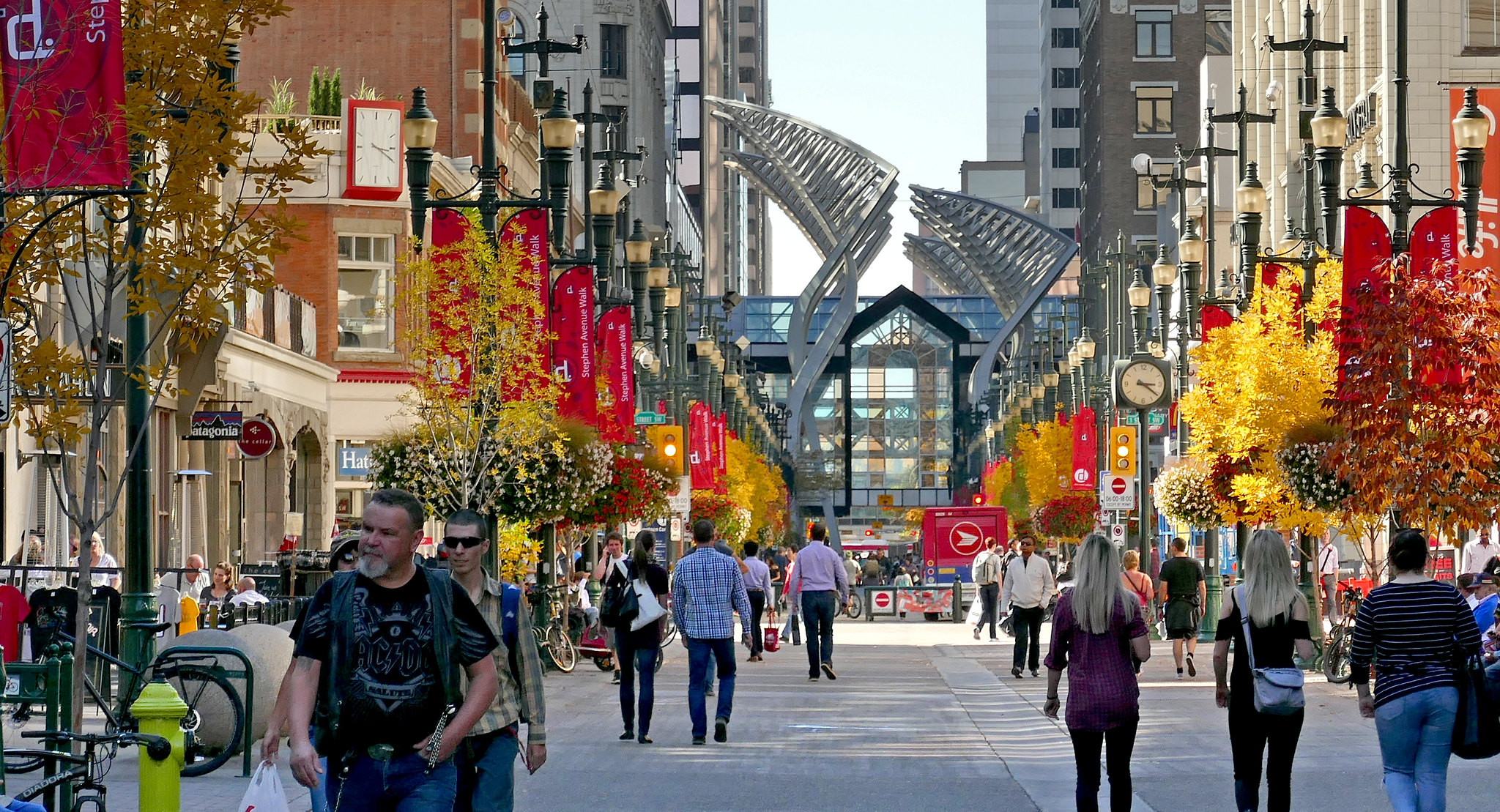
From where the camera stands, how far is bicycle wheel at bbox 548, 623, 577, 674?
27547mm

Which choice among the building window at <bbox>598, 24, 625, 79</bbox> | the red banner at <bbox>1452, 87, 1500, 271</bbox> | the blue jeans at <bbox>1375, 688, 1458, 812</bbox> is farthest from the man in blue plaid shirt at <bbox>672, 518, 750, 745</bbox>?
the building window at <bbox>598, 24, 625, 79</bbox>

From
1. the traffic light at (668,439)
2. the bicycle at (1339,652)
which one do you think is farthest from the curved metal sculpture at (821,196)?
the bicycle at (1339,652)

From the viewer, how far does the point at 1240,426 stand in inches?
1027

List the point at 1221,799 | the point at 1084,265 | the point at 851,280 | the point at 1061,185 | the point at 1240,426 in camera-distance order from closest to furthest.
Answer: the point at 1221,799, the point at 1240,426, the point at 1084,265, the point at 851,280, the point at 1061,185

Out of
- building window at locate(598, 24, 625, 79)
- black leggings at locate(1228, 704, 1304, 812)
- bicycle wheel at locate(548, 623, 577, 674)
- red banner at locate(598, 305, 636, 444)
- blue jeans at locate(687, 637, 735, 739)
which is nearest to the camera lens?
black leggings at locate(1228, 704, 1304, 812)

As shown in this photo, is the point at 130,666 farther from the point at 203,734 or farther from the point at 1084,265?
the point at 1084,265

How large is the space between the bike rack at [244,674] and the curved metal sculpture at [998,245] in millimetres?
122026

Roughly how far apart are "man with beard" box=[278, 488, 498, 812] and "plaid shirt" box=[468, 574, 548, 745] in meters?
1.74

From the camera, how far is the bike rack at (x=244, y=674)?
1419cm

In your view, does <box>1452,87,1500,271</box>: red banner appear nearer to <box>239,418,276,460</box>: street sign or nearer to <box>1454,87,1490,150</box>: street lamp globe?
<box>1454,87,1490,150</box>: street lamp globe

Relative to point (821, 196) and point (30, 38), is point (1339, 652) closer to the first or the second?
point (30, 38)

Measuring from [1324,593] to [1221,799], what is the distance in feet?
72.1

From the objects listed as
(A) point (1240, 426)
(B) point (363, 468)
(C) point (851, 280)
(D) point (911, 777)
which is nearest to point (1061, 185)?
(C) point (851, 280)

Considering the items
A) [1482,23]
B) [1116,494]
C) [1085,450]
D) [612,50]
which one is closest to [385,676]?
[1116,494]
